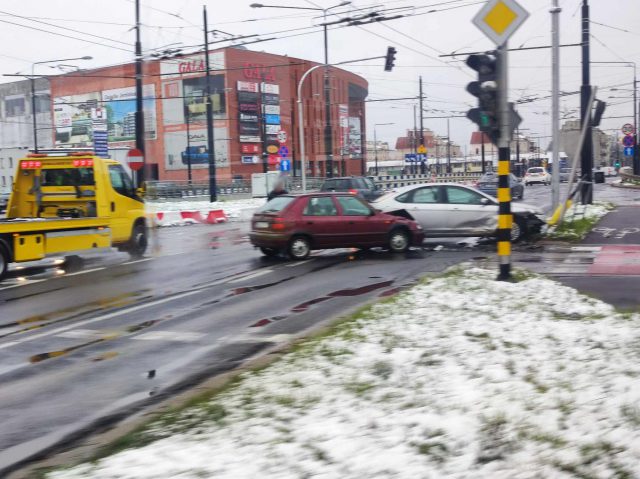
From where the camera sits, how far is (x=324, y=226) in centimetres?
1538

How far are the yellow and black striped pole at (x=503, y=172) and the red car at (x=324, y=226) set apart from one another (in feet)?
18.3

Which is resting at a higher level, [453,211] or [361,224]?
[453,211]

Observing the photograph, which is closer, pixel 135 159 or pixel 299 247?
pixel 299 247

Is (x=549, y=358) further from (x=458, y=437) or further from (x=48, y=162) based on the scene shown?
(x=48, y=162)

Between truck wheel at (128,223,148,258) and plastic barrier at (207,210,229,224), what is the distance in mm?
13227

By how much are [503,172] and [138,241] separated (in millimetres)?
10017

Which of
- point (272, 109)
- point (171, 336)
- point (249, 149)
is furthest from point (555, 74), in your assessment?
point (272, 109)

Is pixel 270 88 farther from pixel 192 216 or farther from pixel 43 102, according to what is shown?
pixel 192 216

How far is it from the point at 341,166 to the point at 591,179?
63.0 m

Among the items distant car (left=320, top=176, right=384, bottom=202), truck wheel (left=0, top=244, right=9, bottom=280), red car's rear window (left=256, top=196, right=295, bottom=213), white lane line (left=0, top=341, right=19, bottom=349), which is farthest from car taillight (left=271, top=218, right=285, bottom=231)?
distant car (left=320, top=176, right=384, bottom=202)

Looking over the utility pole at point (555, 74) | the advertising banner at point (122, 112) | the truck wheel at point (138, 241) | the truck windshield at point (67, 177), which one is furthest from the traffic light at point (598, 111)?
the advertising banner at point (122, 112)

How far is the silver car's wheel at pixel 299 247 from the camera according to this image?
15148 millimetres

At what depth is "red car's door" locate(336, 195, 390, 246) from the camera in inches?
615

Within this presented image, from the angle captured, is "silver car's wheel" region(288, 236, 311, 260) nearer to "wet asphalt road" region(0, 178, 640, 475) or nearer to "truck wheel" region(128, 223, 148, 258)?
"wet asphalt road" region(0, 178, 640, 475)
